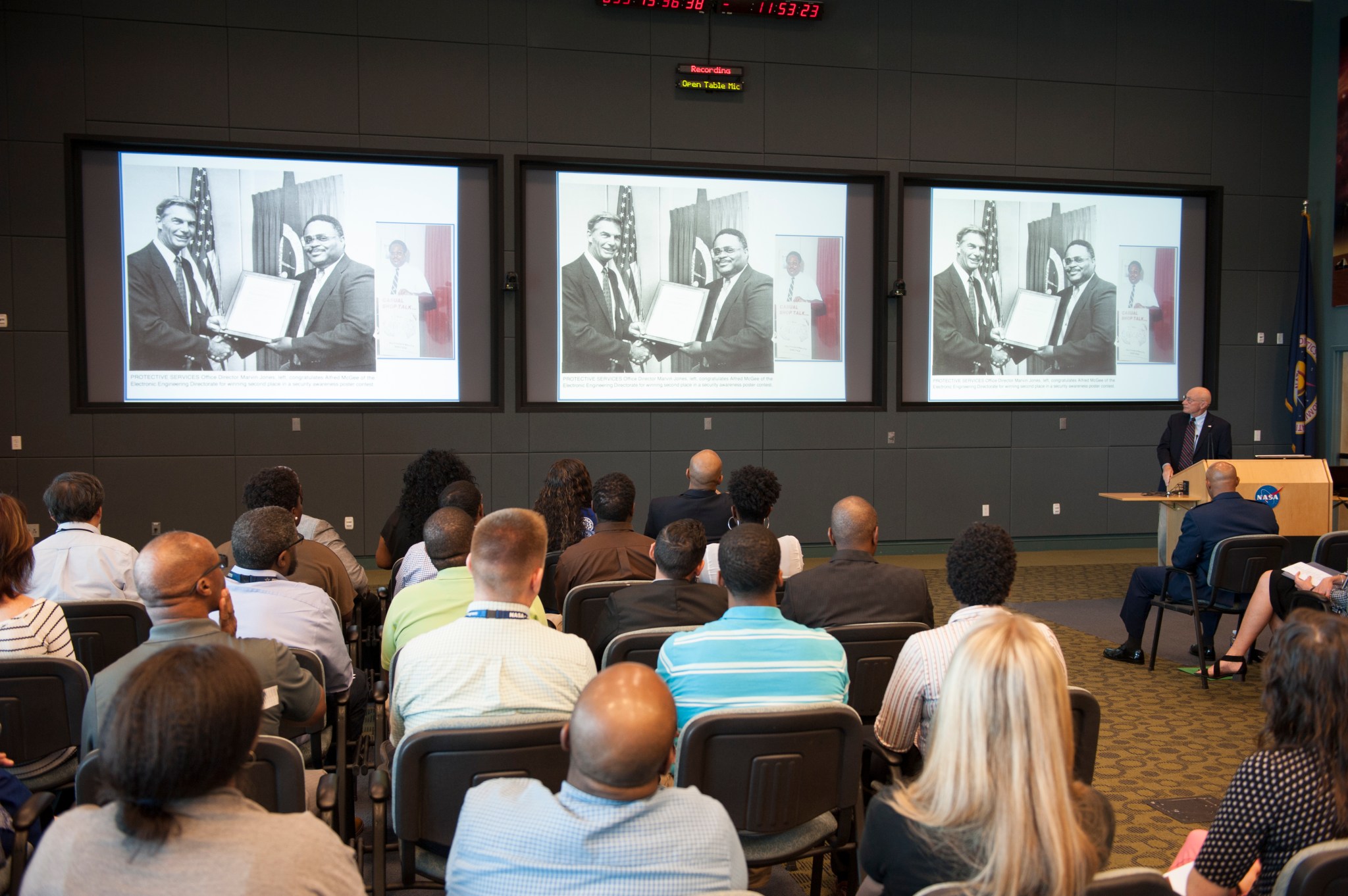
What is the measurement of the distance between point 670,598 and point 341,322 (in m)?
6.04

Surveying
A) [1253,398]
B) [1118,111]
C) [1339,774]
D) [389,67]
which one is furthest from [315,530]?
[1253,398]

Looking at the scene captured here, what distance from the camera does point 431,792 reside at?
2.16 metres

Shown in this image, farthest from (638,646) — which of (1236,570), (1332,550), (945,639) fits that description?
(1332,550)

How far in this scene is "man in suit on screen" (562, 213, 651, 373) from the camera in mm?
8648

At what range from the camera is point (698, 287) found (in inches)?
350

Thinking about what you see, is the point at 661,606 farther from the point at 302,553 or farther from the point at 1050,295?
the point at 1050,295

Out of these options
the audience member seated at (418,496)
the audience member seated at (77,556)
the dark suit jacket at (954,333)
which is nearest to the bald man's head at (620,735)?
the audience member seated at (77,556)

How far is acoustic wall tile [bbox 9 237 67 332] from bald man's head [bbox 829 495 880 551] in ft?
22.8

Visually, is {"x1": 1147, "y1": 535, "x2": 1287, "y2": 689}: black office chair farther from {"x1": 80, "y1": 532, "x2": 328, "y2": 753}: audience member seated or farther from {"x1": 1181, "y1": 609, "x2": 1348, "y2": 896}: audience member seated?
{"x1": 80, "y1": 532, "x2": 328, "y2": 753}: audience member seated

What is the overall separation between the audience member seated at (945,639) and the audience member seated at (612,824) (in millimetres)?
1100

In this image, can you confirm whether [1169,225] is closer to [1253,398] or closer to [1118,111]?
[1118,111]

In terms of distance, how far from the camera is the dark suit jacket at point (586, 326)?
864 cm

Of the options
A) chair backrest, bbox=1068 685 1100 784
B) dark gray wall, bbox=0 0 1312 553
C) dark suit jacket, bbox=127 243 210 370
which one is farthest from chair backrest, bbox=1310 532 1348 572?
dark suit jacket, bbox=127 243 210 370

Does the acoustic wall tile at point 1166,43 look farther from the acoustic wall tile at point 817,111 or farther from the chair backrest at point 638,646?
the chair backrest at point 638,646
